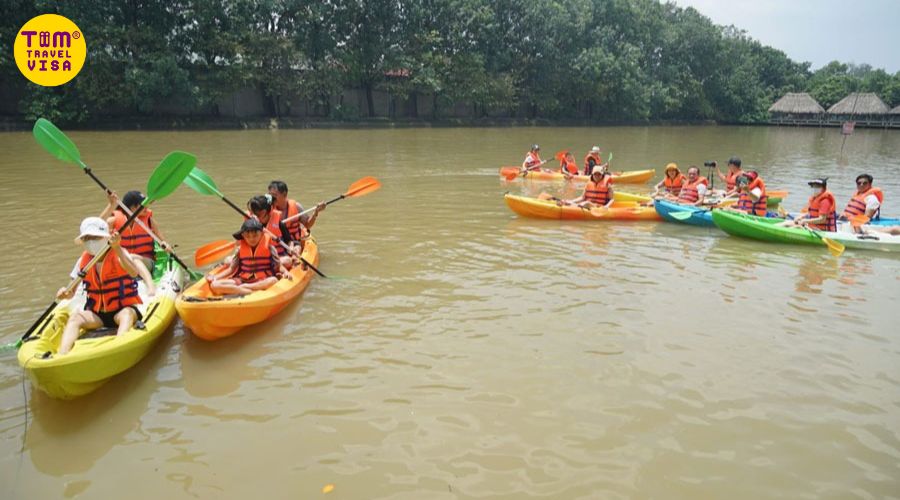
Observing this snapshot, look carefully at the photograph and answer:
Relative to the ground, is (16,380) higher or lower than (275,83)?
lower

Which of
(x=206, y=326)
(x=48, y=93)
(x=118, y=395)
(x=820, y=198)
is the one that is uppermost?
(x=48, y=93)

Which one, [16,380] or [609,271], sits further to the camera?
[609,271]

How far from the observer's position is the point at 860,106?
154 ft

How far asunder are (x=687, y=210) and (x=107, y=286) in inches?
333

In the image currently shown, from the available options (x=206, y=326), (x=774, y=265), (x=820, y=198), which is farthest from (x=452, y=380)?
(x=820, y=198)

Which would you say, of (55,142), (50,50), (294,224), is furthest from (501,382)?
(50,50)

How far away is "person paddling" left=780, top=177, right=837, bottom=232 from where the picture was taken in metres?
8.62

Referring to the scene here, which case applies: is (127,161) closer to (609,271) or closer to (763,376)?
(609,271)

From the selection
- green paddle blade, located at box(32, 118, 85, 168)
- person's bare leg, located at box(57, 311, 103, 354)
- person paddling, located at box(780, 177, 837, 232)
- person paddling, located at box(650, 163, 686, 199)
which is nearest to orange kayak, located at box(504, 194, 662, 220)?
person paddling, located at box(650, 163, 686, 199)

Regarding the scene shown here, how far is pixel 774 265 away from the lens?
7.74m

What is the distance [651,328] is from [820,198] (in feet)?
16.5

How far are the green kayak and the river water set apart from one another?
171 millimetres

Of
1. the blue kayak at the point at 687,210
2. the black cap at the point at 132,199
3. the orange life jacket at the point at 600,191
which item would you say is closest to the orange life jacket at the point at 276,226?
the black cap at the point at 132,199

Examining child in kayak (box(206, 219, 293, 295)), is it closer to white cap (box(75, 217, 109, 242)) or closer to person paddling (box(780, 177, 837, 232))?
white cap (box(75, 217, 109, 242))
